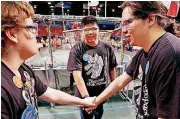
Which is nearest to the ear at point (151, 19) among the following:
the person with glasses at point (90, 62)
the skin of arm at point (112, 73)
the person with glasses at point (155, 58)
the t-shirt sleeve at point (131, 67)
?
the person with glasses at point (155, 58)

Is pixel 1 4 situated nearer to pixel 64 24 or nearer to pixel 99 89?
pixel 99 89

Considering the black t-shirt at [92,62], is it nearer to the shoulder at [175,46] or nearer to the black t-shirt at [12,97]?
the black t-shirt at [12,97]

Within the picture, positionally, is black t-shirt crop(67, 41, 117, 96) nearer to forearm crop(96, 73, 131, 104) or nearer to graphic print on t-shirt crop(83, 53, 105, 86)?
graphic print on t-shirt crop(83, 53, 105, 86)

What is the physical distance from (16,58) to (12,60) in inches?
0.9

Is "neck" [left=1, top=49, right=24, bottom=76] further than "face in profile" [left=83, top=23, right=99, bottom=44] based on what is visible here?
No

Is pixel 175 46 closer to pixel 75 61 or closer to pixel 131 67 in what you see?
pixel 131 67

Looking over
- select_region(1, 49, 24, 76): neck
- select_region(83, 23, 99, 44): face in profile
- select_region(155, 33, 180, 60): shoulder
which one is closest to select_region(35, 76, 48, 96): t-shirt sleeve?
select_region(1, 49, 24, 76): neck

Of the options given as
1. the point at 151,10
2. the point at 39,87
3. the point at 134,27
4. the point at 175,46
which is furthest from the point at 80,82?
the point at 175,46

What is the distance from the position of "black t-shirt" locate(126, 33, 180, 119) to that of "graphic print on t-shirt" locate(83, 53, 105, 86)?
1286mm

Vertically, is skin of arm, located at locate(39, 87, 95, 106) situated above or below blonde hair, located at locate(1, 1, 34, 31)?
below

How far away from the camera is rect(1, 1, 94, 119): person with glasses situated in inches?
39.1

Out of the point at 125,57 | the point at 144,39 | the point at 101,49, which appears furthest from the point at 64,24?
the point at 144,39

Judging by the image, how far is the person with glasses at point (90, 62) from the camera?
248cm

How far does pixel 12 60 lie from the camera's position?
1132 millimetres
